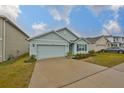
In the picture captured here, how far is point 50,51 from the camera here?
2245 cm

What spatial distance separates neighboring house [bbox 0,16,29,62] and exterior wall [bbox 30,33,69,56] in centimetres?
220

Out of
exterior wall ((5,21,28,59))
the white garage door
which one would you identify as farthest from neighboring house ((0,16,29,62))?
the white garage door

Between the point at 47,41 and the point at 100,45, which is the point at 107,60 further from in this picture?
the point at 100,45

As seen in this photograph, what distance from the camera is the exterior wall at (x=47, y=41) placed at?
69.0 feet

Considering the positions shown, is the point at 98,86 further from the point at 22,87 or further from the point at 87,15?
the point at 87,15

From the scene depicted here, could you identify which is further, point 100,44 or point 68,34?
point 100,44

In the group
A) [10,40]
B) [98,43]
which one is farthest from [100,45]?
[10,40]

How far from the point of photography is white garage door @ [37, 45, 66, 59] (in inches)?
847

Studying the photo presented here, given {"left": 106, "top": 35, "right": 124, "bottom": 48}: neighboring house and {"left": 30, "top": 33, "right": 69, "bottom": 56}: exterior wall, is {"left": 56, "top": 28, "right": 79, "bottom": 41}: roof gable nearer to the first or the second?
{"left": 30, "top": 33, "right": 69, "bottom": 56}: exterior wall

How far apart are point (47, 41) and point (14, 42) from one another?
4.66m

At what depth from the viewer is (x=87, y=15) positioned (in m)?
23.5
